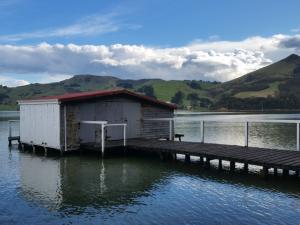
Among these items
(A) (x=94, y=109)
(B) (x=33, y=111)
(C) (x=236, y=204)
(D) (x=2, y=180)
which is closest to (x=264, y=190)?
(C) (x=236, y=204)

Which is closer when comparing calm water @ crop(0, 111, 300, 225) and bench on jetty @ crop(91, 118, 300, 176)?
calm water @ crop(0, 111, 300, 225)

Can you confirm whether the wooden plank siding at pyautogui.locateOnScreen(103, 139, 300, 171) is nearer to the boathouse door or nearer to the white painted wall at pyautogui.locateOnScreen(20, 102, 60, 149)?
the boathouse door

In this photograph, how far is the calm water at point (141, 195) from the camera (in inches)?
489

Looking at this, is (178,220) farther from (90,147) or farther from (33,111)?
(33,111)

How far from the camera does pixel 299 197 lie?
14711 millimetres

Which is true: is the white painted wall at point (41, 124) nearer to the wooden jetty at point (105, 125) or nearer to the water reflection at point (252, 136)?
the wooden jetty at point (105, 125)

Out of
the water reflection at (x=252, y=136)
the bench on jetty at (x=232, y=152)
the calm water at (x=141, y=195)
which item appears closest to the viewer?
the calm water at (x=141, y=195)

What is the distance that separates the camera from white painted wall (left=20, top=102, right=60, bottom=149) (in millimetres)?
26672

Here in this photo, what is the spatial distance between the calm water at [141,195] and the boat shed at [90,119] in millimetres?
4531

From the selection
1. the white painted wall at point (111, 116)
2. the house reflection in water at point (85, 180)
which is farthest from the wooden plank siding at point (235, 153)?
the white painted wall at point (111, 116)

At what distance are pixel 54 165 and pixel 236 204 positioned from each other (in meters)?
12.9

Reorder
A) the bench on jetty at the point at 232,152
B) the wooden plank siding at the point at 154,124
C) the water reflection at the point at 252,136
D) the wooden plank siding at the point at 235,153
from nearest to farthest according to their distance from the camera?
the wooden plank siding at the point at 235,153
the bench on jetty at the point at 232,152
the wooden plank siding at the point at 154,124
the water reflection at the point at 252,136

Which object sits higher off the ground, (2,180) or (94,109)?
(94,109)

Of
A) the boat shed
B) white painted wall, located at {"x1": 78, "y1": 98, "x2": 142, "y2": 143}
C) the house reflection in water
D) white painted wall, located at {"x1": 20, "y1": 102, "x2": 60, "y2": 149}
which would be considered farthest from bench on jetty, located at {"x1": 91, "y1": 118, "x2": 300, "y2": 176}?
white painted wall, located at {"x1": 20, "y1": 102, "x2": 60, "y2": 149}
